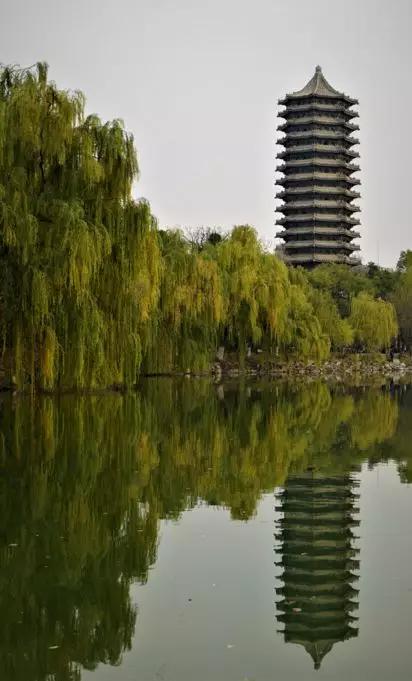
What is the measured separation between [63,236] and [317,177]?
5011cm

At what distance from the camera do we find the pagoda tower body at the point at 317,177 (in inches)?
2470

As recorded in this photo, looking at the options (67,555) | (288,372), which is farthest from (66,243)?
(288,372)

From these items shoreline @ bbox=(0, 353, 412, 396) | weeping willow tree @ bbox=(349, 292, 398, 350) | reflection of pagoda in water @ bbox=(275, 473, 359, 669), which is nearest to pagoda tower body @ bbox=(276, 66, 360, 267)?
shoreline @ bbox=(0, 353, 412, 396)

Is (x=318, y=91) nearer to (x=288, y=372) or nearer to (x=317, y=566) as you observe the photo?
(x=288, y=372)

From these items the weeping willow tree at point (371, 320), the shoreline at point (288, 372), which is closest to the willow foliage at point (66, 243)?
the shoreline at point (288, 372)

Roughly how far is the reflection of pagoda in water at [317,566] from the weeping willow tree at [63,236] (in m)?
7.76

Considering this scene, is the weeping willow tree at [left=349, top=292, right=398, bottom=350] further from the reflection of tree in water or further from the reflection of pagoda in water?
the reflection of pagoda in water

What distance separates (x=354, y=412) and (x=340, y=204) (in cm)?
4754

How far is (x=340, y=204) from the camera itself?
62906 mm

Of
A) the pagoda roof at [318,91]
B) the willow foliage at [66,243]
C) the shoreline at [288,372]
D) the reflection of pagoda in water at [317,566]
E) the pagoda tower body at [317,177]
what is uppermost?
the pagoda roof at [318,91]

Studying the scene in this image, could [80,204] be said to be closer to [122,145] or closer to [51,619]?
[122,145]

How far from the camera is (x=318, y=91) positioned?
209ft

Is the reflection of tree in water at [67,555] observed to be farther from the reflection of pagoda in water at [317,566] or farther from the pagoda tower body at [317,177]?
the pagoda tower body at [317,177]

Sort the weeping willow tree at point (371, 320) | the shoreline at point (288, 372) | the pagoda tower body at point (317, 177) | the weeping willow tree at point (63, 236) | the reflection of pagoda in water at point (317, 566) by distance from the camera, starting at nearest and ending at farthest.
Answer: the reflection of pagoda in water at point (317, 566), the weeping willow tree at point (63, 236), the shoreline at point (288, 372), the weeping willow tree at point (371, 320), the pagoda tower body at point (317, 177)
